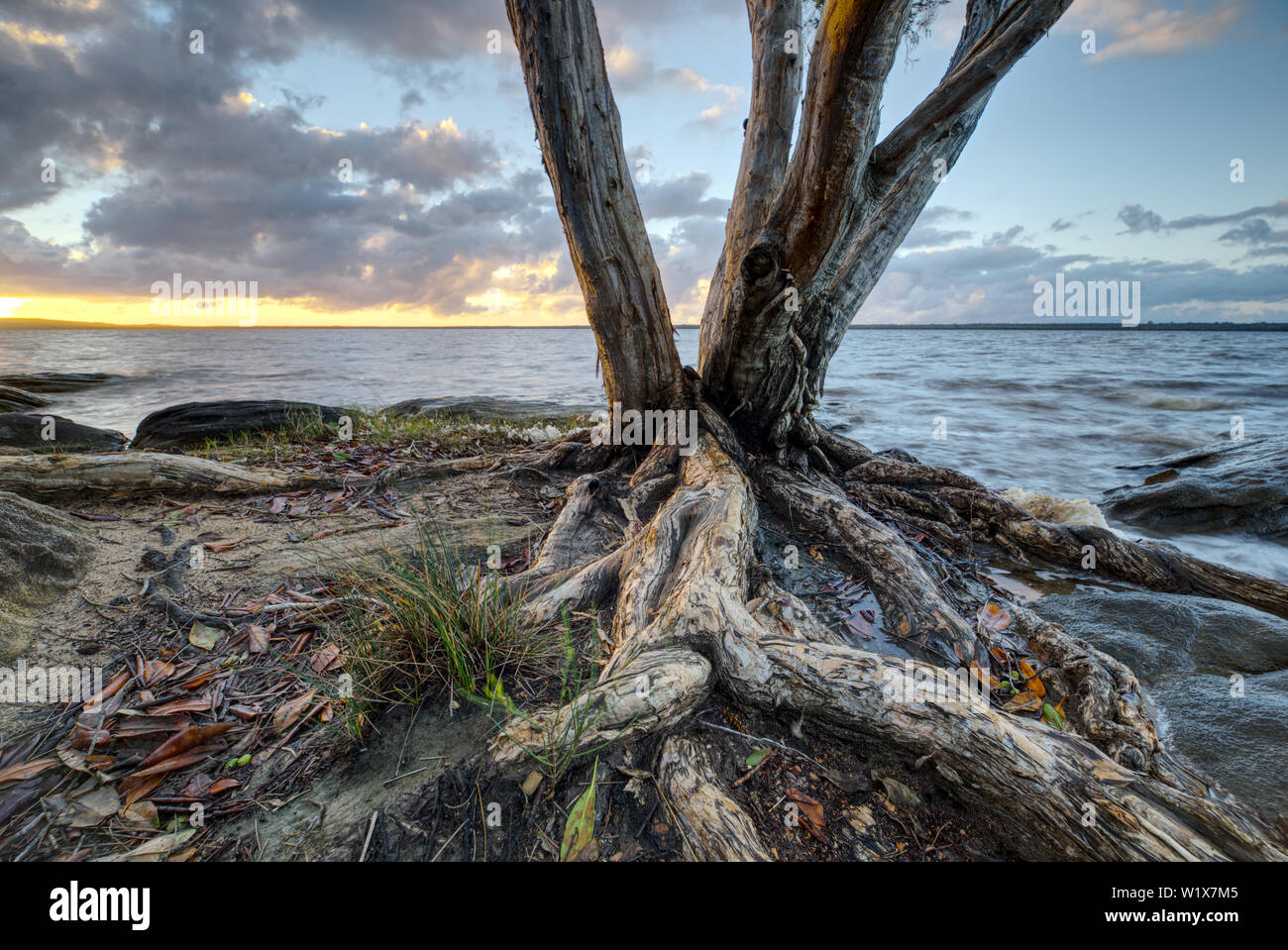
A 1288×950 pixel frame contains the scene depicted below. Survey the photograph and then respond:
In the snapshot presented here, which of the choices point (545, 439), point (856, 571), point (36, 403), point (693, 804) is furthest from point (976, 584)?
point (36, 403)

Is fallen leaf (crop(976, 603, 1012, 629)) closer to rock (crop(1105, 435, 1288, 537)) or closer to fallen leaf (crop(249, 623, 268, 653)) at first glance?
fallen leaf (crop(249, 623, 268, 653))

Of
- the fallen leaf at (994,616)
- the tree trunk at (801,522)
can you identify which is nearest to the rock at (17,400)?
the tree trunk at (801,522)

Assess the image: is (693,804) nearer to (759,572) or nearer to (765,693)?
(765,693)

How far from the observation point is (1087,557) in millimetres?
4352

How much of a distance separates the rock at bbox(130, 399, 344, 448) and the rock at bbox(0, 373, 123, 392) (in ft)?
52.0

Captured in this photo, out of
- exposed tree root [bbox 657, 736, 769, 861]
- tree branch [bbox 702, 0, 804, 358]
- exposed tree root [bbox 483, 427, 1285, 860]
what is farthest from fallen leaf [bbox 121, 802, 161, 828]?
tree branch [bbox 702, 0, 804, 358]

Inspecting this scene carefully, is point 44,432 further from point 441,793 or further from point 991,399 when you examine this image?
point 991,399

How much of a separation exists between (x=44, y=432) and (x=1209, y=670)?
12732mm

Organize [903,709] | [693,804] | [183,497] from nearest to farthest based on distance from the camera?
1. [693,804]
2. [903,709]
3. [183,497]

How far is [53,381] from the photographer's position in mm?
18812

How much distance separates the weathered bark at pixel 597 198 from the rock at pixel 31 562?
12.0 feet

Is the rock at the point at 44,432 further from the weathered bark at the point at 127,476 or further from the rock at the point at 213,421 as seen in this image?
the weathered bark at the point at 127,476
